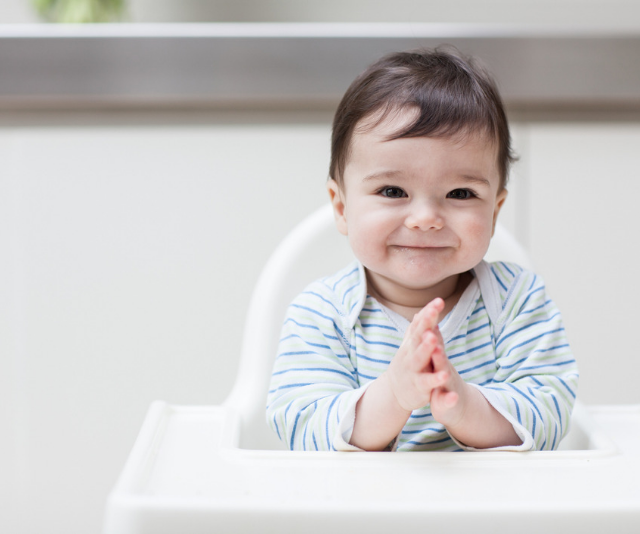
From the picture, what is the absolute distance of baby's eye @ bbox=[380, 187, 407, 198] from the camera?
1.95ft

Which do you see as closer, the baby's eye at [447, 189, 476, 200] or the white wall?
the baby's eye at [447, 189, 476, 200]

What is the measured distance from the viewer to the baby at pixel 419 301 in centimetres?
54

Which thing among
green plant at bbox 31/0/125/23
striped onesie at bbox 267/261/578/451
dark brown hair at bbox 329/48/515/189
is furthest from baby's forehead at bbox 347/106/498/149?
green plant at bbox 31/0/125/23

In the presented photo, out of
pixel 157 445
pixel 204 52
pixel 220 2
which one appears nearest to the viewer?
pixel 157 445

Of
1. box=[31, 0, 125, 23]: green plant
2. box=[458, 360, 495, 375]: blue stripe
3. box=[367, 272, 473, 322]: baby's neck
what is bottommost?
box=[458, 360, 495, 375]: blue stripe

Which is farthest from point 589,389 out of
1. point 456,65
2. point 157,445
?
point 157,445

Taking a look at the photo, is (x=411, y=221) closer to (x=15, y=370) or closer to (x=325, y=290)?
(x=325, y=290)

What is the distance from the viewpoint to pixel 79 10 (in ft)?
3.92

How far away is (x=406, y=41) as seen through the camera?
107cm

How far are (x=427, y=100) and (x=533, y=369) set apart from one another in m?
0.25

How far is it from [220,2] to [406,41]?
0.44 m

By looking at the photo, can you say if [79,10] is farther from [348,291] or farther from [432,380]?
[432,380]

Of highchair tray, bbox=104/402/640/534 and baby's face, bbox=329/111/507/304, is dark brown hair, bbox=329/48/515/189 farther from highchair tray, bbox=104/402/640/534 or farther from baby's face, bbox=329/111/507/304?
highchair tray, bbox=104/402/640/534

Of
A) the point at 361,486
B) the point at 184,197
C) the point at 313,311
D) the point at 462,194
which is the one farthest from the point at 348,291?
the point at 184,197
